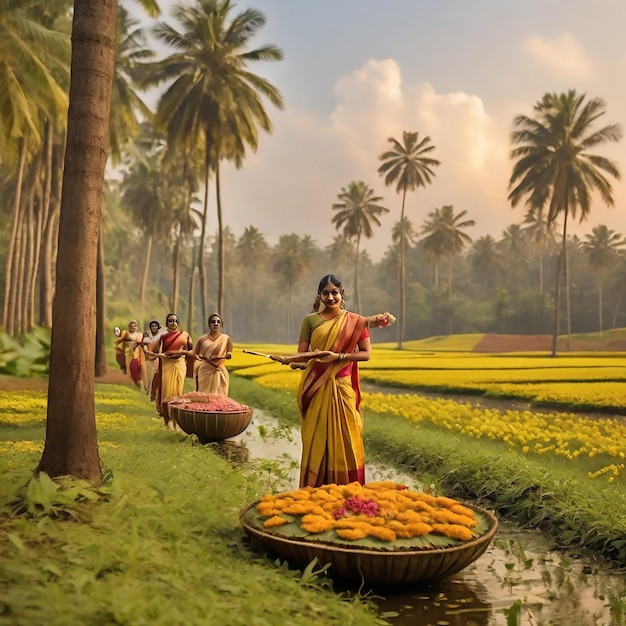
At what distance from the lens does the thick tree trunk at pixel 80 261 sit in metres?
4.67

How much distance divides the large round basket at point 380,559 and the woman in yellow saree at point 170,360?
6.99 metres

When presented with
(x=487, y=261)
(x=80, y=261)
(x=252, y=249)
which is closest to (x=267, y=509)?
(x=80, y=261)

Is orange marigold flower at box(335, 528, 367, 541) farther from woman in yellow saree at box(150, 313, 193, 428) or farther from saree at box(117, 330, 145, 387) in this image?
saree at box(117, 330, 145, 387)

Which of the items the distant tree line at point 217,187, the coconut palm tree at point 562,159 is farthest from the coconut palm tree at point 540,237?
the coconut palm tree at point 562,159

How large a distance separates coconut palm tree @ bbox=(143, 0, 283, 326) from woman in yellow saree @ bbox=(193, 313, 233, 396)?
12.8 metres

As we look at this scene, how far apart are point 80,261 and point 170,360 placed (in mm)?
6291

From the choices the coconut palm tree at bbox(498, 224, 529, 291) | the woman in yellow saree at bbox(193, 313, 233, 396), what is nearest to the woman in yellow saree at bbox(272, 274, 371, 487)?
the woman in yellow saree at bbox(193, 313, 233, 396)

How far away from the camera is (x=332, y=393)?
5.40m

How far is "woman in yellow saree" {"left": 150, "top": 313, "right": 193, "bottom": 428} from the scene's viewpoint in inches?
422

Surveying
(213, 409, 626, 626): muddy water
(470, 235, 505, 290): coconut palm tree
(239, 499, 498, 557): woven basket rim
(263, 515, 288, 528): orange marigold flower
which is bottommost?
(213, 409, 626, 626): muddy water

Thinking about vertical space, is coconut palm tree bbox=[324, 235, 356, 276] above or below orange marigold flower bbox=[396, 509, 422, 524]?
above

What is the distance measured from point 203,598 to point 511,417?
7.87 metres

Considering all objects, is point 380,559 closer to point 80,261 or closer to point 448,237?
point 80,261

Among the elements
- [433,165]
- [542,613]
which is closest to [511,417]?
[542,613]
